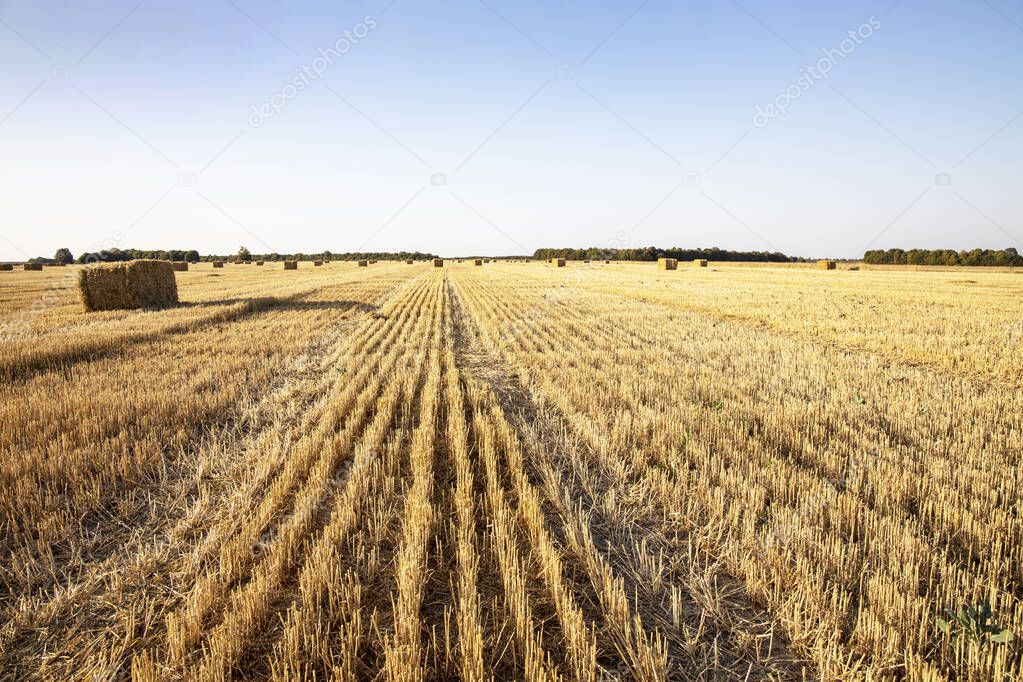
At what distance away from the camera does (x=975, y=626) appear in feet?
8.34

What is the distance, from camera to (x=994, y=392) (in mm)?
7477

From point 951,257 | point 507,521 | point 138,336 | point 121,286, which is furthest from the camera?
point 951,257

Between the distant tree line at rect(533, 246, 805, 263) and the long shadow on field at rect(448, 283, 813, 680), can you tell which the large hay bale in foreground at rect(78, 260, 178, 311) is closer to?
the long shadow on field at rect(448, 283, 813, 680)

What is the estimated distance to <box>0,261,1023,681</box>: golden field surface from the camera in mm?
2623

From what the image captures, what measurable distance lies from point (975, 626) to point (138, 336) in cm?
1458

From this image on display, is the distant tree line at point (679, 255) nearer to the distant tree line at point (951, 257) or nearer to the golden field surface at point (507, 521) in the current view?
the distant tree line at point (951, 257)

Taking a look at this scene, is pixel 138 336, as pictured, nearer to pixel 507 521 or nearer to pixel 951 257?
pixel 507 521

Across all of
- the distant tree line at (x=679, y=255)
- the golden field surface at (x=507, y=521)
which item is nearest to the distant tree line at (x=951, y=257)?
the distant tree line at (x=679, y=255)

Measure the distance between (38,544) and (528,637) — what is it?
3772mm

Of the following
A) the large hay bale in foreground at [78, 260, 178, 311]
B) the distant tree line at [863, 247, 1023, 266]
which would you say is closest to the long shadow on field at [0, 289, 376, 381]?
the large hay bale in foreground at [78, 260, 178, 311]

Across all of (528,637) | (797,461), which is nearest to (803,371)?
(797,461)

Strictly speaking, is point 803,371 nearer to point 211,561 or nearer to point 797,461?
point 797,461

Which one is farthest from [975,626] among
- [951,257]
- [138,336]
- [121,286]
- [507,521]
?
[951,257]

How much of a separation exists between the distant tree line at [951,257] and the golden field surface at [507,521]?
89.3 metres
